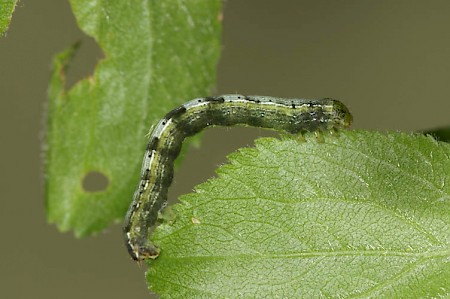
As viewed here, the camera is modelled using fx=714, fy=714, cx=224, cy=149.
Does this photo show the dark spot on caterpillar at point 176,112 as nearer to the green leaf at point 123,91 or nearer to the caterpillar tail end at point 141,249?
the green leaf at point 123,91

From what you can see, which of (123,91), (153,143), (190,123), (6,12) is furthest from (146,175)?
(6,12)

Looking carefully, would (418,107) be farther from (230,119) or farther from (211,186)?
(211,186)

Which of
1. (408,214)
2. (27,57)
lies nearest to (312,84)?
(27,57)

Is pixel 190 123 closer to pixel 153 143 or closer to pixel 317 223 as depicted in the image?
pixel 153 143

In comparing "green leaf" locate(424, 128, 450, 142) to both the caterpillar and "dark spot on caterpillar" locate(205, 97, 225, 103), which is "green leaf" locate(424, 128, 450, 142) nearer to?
the caterpillar

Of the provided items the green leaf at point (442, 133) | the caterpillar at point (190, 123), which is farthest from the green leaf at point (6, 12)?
the green leaf at point (442, 133)

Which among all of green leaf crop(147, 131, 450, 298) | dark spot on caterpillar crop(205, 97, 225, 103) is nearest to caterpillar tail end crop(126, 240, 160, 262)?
green leaf crop(147, 131, 450, 298)
